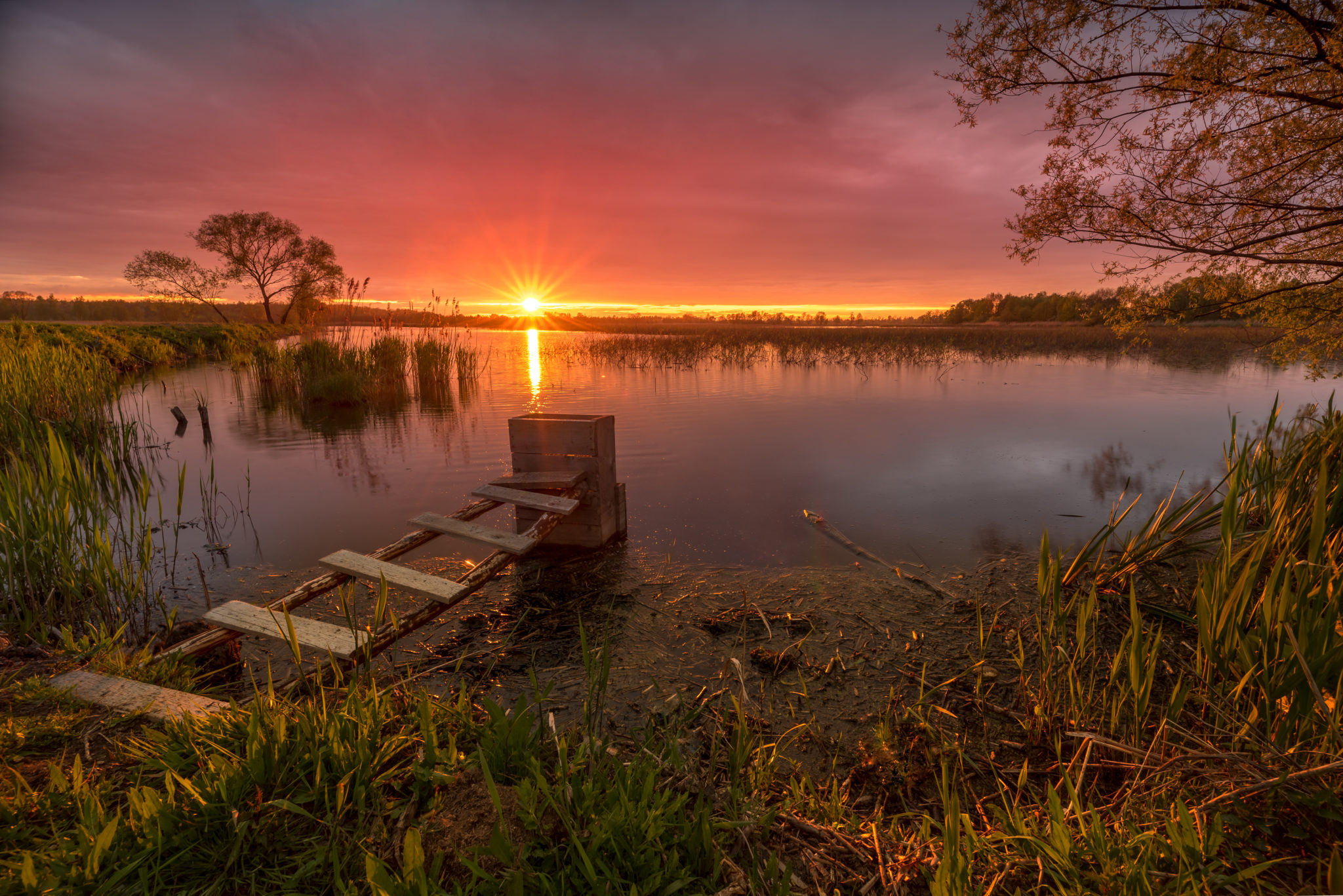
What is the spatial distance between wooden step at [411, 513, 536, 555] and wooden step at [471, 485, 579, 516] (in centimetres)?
54

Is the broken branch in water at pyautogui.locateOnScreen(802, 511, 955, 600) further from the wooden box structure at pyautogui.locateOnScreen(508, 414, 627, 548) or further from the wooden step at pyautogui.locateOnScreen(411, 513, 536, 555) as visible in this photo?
the wooden step at pyautogui.locateOnScreen(411, 513, 536, 555)

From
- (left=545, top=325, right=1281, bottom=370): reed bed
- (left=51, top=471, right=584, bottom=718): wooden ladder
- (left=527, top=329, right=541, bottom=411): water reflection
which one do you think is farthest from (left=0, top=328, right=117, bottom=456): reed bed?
(left=545, top=325, right=1281, bottom=370): reed bed

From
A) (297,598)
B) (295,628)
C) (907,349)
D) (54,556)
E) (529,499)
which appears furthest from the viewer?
(907,349)

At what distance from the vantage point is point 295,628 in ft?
11.6

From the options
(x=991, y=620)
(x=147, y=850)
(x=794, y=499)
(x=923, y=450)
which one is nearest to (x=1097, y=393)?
(x=923, y=450)

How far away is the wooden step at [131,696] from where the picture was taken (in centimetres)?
274

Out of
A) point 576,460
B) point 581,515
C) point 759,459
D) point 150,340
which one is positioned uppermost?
point 150,340

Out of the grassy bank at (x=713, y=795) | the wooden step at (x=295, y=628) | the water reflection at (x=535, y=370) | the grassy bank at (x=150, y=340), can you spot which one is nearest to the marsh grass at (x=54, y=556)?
the wooden step at (x=295, y=628)

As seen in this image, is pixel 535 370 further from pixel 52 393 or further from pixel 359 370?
pixel 52 393

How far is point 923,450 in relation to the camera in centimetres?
1216

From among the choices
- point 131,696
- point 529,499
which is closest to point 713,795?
point 131,696

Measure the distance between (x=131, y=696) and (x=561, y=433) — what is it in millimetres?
4338

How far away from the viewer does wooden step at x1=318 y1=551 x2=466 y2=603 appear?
13.8 feet

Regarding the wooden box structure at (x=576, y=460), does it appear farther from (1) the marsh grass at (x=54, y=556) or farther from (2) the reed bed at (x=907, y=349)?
(2) the reed bed at (x=907, y=349)
